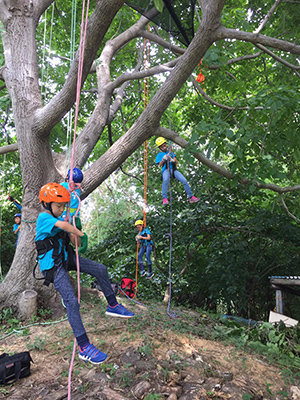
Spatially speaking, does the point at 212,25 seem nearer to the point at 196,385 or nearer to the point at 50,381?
the point at 196,385

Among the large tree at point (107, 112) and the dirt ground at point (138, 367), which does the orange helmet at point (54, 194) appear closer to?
the dirt ground at point (138, 367)

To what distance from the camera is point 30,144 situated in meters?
4.76

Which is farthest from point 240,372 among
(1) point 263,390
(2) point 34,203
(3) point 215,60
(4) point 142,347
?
(3) point 215,60

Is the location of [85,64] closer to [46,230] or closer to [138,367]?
[46,230]

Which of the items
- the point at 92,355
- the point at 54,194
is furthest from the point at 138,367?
the point at 54,194

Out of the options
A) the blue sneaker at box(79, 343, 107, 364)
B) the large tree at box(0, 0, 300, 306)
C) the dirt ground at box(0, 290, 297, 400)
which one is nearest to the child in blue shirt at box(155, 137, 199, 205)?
the large tree at box(0, 0, 300, 306)

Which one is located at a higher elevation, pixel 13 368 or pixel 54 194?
pixel 54 194

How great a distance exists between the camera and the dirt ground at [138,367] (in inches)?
112

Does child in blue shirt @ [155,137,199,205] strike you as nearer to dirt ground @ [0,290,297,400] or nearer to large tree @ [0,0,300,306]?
large tree @ [0,0,300,306]

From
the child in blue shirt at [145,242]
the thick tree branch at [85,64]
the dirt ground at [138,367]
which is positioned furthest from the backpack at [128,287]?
the thick tree branch at [85,64]

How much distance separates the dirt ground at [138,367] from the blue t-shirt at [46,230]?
111 centimetres

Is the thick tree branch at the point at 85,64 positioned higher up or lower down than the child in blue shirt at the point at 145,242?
higher up

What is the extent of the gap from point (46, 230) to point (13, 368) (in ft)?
4.38

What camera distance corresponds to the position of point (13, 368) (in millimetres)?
2961
